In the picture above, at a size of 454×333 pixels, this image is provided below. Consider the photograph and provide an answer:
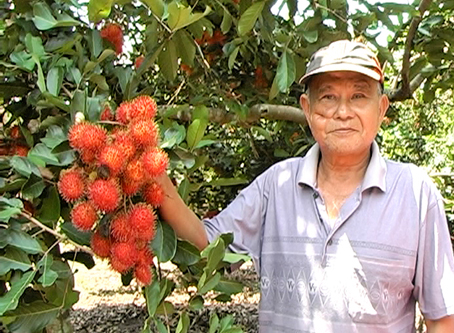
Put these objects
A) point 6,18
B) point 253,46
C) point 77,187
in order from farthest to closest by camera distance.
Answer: point 253,46
point 6,18
point 77,187

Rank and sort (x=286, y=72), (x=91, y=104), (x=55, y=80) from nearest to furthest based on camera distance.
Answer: (x=91, y=104) → (x=55, y=80) → (x=286, y=72)

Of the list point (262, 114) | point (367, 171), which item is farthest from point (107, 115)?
point (262, 114)

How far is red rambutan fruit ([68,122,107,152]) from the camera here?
0.98 m

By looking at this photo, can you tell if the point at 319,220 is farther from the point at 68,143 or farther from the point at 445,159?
the point at 445,159

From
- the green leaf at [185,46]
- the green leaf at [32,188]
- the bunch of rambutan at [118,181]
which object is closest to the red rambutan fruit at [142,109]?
the bunch of rambutan at [118,181]

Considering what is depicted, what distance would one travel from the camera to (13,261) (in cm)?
103

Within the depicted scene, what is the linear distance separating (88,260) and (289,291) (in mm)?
455

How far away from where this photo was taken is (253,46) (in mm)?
2166

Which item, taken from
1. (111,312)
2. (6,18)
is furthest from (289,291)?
(111,312)

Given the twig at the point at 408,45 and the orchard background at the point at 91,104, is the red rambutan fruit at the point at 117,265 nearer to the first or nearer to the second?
the orchard background at the point at 91,104

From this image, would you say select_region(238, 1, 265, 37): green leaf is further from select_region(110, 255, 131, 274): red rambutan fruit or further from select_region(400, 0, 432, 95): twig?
select_region(400, 0, 432, 95): twig

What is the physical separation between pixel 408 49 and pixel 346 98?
1.27 m

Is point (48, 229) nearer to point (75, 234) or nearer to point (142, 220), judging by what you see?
point (75, 234)

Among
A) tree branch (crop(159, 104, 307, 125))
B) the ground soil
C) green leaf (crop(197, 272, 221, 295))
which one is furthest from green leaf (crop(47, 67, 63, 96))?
the ground soil
